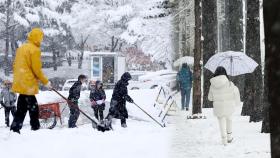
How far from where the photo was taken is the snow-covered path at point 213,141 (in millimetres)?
9422

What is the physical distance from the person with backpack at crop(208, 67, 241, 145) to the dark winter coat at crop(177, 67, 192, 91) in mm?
9532

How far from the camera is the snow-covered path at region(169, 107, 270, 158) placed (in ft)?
30.9

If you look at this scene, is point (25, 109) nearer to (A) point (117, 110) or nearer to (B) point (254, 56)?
(A) point (117, 110)

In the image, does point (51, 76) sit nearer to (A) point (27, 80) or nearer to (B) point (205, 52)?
(B) point (205, 52)

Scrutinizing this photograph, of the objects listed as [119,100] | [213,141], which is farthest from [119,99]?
[213,141]

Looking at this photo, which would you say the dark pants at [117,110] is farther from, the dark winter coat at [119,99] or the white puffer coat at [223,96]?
the white puffer coat at [223,96]

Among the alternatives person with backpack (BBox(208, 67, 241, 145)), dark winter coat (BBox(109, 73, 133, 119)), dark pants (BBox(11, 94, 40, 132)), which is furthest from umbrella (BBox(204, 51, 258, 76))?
dark pants (BBox(11, 94, 40, 132))

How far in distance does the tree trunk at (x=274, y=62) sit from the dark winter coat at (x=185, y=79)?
16361 millimetres

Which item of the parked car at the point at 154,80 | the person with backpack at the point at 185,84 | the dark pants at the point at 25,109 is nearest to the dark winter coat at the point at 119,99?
the dark pants at the point at 25,109

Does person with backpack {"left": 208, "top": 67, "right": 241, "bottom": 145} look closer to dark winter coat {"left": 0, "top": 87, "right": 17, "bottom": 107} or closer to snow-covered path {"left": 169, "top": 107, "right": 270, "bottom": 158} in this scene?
snow-covered path {"left": 169, "top": 107, "right": 270, "bottom": 158}

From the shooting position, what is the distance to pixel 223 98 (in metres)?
10.8

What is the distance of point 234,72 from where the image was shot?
15891mm

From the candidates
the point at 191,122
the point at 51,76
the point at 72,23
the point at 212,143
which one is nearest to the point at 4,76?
the point at 51,76

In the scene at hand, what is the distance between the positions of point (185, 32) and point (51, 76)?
24.0m
